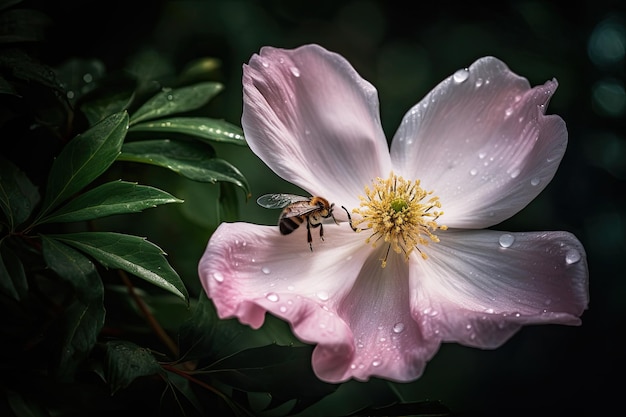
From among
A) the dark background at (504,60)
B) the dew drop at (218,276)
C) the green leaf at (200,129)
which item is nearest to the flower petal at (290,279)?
the dew drop at (218,276)

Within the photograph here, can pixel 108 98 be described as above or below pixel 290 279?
above

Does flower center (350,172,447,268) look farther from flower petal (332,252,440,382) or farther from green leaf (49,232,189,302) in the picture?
green leaf (49,232,189,302)

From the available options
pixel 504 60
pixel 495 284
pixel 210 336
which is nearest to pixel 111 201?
pixel 210 336

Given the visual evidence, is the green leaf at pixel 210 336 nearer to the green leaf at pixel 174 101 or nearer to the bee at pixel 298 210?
the bee at pixel 298 210

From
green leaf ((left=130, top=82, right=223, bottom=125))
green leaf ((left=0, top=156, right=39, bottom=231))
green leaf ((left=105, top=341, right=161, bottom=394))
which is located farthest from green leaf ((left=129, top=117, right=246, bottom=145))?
green leaf ((left=105, top=341, right=161, bottom=394))

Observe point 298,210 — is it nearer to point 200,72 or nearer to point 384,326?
point 384,326

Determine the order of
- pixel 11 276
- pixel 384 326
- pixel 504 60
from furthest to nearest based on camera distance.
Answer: pixel 504 60 < pixel 384 326 < pixel 11 276
